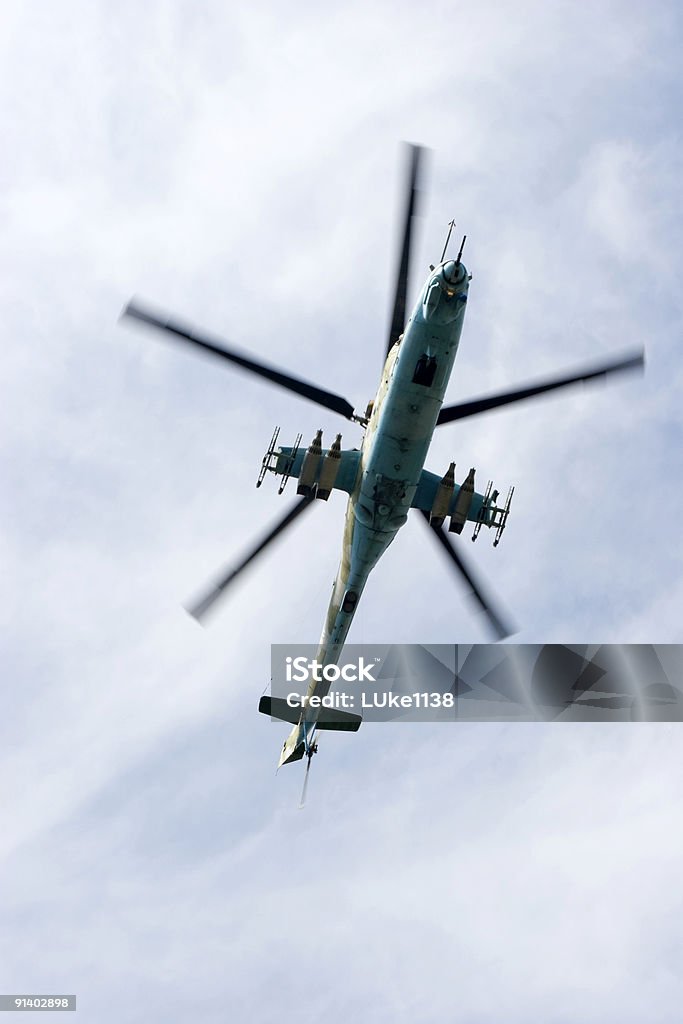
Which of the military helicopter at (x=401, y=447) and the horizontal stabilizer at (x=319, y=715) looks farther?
the horizontal stabilizer at (x=319, y=715)

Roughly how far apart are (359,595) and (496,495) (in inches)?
204

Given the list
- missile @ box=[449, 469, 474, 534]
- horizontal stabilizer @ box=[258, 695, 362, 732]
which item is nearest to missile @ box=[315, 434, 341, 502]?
missile @ box=[449, 469, 474, 534]

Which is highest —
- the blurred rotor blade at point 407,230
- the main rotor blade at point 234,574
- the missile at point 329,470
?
the blurred rotor blade at point 407,230

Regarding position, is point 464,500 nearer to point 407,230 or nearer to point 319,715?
point 407,230

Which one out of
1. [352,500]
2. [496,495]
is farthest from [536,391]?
[352,500]

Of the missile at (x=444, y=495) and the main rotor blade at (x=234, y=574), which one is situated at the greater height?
the missile at (x=444, y=495)

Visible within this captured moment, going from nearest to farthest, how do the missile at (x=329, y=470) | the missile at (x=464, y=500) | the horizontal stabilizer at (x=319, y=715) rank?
the missile at (x=329, y=470), the missile at (x=464, y=500), the horizontal stabilizer at (x=319, y=715)

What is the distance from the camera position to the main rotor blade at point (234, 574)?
22469 mm

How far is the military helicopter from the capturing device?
20031 mm

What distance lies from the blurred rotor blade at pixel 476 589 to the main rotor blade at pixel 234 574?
13.8 ft

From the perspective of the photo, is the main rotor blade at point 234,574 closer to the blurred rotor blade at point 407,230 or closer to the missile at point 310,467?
the missile at point 310,467

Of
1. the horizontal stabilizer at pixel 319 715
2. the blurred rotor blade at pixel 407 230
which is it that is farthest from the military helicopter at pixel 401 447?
the horizontal stabilizer at pixel 319 715

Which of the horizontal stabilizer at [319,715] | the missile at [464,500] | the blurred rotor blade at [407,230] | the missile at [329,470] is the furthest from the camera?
the horizontal stabilizer at [319,715]

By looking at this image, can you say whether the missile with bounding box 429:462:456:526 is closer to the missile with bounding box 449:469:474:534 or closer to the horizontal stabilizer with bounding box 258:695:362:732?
the missile with bounding box 449:469:474:534
